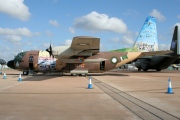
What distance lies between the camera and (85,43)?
76.7 ft

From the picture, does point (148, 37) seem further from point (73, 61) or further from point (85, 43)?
point (85, 43)

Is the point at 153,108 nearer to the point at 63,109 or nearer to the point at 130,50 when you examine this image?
the point at 63,109

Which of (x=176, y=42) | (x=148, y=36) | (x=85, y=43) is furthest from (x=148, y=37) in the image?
(x=85, y=43)

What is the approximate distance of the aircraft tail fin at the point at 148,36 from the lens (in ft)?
128

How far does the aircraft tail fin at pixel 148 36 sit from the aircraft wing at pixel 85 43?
1468cm

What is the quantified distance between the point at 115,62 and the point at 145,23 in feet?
57.1

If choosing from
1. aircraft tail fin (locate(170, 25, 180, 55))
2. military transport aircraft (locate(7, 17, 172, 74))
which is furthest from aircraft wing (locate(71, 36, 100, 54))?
aircraft tail fin (locate(170, 25, 180, 55))

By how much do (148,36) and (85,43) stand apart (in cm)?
2247

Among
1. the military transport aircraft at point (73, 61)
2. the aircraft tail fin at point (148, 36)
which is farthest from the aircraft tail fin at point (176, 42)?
the military transport aircraft at point (73, 61)

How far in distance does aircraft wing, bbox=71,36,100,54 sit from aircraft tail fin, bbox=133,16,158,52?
14677 millimetres

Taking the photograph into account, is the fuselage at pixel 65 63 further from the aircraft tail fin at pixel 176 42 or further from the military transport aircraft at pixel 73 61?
the aircraft tail fin at pixel 176 42

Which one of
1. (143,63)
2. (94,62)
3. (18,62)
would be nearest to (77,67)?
(94,62)

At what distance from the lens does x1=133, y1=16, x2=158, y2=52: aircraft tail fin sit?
39000 millimetres

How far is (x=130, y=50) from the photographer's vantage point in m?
32.5
